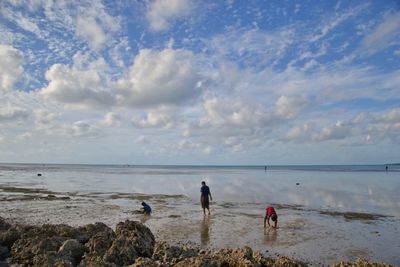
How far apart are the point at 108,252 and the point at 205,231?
6.42 m

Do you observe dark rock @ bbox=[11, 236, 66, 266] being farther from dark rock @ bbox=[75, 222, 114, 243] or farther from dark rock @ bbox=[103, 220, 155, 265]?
dark rock @ bbox=[103, 220, 155, 265]

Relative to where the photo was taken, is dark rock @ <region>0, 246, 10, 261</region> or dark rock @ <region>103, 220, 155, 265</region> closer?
dark rock @ <region>103, 220, 155, 265</region>

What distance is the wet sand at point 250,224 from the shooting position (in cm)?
1188

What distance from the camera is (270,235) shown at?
13836mm

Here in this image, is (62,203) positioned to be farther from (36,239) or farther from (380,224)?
(380,224)

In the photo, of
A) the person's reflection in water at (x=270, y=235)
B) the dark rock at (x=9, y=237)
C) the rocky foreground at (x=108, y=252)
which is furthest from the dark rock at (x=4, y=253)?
the person's reflection in water at (x=270, y=235)

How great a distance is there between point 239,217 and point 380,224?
7.02 metres

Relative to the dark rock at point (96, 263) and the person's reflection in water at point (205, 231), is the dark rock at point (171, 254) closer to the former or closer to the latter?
the dark rock at point (96, 263)

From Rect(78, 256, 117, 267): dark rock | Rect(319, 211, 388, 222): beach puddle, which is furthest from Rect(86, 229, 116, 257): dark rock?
Rect(319, 211, 388, 222): beach puddle

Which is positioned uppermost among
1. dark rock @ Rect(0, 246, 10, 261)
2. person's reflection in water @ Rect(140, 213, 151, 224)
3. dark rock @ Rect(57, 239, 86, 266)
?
dark rock @ Rect(57, 239, 86, 266)

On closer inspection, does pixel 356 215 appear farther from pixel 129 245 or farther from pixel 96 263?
pixel 96 263

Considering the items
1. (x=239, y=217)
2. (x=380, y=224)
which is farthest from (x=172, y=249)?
(x=380, y=224)

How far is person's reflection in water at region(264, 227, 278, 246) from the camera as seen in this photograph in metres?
12.8

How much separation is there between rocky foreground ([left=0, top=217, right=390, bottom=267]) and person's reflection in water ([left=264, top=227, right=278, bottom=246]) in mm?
4048
